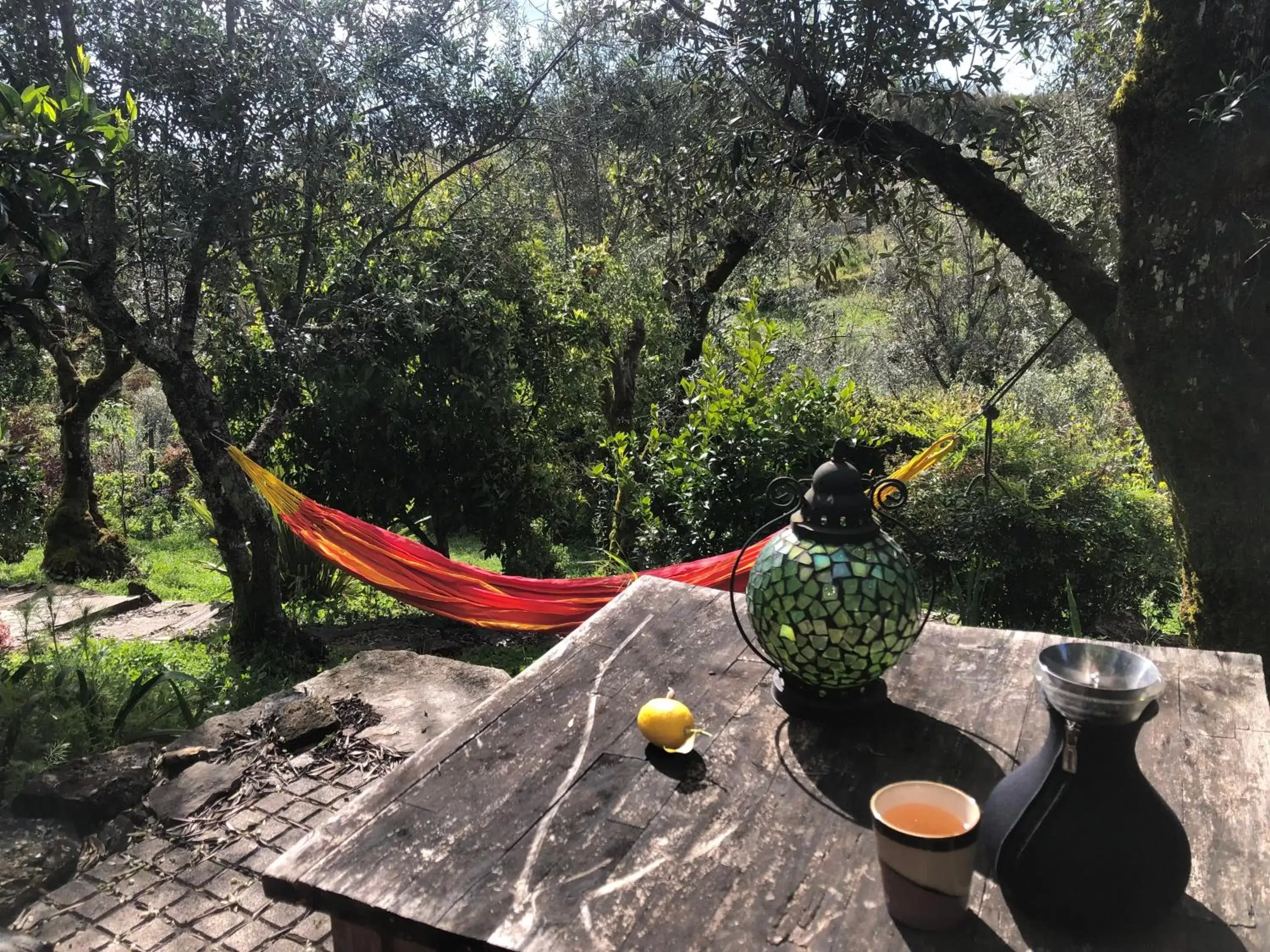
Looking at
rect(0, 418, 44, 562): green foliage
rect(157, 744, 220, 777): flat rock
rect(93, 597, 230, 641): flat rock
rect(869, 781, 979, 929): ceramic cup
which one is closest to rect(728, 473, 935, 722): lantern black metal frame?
rect(869, 781, 979, 929): ceramic cup

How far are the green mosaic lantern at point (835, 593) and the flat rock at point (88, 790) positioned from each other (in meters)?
1.82

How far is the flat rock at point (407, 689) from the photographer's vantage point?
2.49 m

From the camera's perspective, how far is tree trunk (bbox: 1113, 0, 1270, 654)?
1.90 metres

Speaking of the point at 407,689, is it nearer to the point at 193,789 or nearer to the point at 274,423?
the point at 193,789

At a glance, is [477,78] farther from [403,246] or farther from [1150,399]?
[1150,399]

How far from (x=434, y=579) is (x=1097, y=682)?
2.83 meters

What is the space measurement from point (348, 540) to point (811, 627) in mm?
2743

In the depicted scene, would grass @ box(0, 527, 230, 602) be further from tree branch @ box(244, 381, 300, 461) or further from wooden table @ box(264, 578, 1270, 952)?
wooden table @ box(264, 578, 1270, 952)

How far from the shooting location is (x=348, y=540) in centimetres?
352

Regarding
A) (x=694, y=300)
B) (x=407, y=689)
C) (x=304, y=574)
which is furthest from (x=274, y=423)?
(x=694, y=300)

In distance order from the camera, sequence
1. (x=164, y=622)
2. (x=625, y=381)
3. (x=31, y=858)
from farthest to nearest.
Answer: (x=625, y=381), (x=164, y=622), (x=31, y=858)

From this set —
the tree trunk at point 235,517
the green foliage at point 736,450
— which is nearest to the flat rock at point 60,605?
the tree trunk at point 235,517

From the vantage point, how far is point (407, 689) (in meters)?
2.76

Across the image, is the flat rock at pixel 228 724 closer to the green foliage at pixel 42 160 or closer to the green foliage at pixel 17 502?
the green foliage at pixel 42 160
